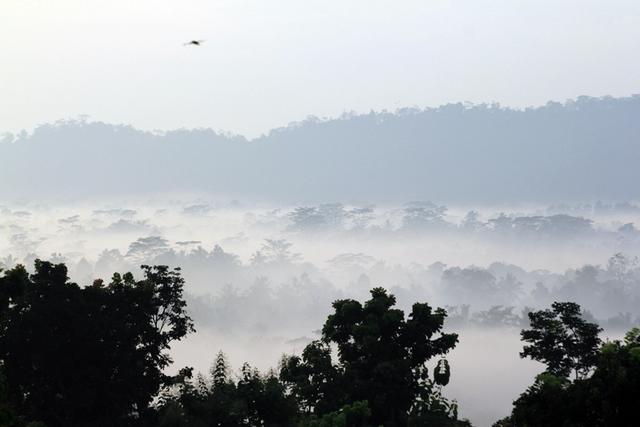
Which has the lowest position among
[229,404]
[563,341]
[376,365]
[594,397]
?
[594,397]

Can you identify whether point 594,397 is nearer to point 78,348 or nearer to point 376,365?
point 376,365

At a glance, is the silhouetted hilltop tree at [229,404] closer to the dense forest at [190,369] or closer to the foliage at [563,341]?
the dense forest at [190,369]

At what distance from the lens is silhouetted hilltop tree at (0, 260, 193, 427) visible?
3850 cm

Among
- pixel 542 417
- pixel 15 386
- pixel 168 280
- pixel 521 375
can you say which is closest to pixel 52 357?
pixel 15 386

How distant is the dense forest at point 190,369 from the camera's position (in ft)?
127

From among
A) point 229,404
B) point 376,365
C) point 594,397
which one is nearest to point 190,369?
point 229,404

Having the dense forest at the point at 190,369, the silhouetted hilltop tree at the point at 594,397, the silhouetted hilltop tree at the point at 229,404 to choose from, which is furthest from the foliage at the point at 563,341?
the silhouetted hilltop tree at the point at 229,404

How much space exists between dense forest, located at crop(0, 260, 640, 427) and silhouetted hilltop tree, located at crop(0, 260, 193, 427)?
5 centimetres

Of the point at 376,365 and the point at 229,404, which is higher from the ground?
the point at 376,365

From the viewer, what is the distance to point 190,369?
1725 inches

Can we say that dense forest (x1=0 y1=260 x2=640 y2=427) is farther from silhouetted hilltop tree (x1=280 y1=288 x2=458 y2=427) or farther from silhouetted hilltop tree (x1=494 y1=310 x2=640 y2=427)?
silhouetted hilltop tree (x1=494 y1=310 x2=640 y2=427)

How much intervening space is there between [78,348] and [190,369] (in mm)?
6257

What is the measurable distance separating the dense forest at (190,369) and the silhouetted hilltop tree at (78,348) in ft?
0.17

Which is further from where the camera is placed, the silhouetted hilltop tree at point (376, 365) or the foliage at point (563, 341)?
the silhouetted hilltop tree at point (376, 365)
